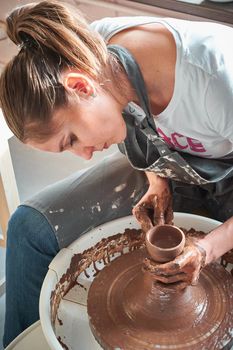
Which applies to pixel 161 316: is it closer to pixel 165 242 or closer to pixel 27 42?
pixel 165 242

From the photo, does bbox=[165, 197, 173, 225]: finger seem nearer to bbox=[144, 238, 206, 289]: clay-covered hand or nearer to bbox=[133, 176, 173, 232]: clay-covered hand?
bbox=[133, 176, 173, 232]: clay-covered hand

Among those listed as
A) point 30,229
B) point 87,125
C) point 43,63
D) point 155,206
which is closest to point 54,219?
point 30,229

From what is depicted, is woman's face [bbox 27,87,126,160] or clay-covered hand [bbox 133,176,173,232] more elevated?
woman's face [bbox 27,87,126,160]

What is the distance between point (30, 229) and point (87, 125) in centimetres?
46

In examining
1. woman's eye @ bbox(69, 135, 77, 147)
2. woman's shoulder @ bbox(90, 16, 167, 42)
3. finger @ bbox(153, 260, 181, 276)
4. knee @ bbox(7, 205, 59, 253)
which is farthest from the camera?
knee @ bbox(7, 205, 59, 253)

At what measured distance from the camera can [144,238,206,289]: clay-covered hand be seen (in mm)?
1086

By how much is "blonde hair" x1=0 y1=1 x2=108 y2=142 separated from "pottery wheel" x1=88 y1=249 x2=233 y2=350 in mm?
448

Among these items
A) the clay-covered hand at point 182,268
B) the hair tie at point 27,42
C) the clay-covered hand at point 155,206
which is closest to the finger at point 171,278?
the clay-covered hand at point 182,268

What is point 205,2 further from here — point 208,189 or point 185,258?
point 185,258

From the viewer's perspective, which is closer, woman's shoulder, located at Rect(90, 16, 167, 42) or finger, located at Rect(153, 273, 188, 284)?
finger, located at Rect(153, 273, 188, 284)

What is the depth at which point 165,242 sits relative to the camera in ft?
3.71

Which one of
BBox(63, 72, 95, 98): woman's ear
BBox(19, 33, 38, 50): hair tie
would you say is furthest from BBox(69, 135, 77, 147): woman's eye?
BBox(19, 33, 38, 50): hair tie

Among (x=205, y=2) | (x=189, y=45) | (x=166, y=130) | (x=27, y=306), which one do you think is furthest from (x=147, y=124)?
(x=205, y=2)

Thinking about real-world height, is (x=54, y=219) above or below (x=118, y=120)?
below
